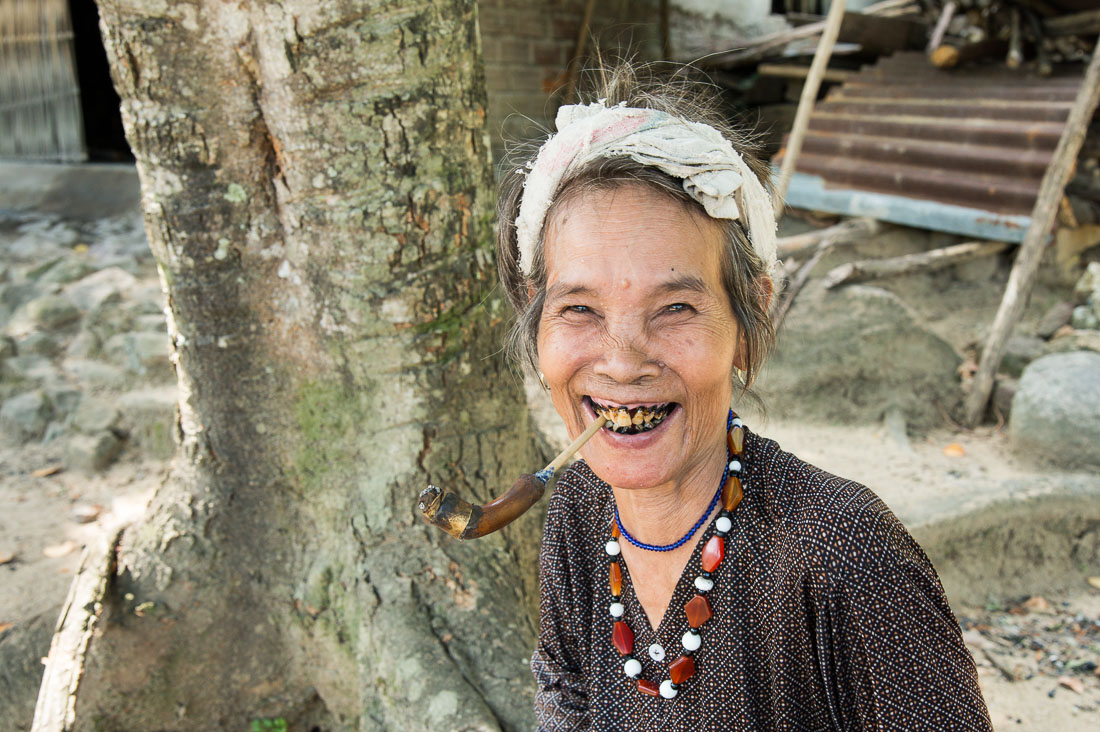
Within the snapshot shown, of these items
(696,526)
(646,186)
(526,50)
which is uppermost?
(526,50)

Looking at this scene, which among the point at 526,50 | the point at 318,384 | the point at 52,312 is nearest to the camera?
the point at 318,384

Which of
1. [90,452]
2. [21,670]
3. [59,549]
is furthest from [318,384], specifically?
[90,452]

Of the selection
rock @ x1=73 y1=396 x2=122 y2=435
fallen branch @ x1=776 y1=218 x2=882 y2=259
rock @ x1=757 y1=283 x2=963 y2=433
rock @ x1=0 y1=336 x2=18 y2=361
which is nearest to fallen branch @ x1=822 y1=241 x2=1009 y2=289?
rock @ x1=757 y1=283 x2=963 y2=433

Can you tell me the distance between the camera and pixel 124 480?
4.09 metres

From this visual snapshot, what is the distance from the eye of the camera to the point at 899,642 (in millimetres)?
1307

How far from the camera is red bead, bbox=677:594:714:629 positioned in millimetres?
1511

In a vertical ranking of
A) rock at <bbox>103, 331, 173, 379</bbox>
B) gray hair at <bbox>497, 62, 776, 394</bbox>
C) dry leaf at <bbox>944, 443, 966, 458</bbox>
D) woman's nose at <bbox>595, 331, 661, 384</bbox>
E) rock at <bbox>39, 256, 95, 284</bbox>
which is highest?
gray hair at <bbox>497, 62, 776, 394</bbox>

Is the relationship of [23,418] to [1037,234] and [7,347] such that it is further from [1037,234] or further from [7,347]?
[1037,234]

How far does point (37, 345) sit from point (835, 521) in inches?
189

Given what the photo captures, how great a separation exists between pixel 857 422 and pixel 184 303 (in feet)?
11.9

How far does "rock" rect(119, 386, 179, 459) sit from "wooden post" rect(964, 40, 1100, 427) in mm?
4250

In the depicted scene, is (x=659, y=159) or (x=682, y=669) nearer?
(x=659, y=159)

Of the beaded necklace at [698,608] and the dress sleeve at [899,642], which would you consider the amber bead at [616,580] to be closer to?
the beaded necklace at [698,608]

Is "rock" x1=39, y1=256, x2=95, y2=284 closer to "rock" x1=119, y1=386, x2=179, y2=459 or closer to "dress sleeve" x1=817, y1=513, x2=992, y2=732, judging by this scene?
"rock" x1=119, y1=386, x2=179, y2=459
